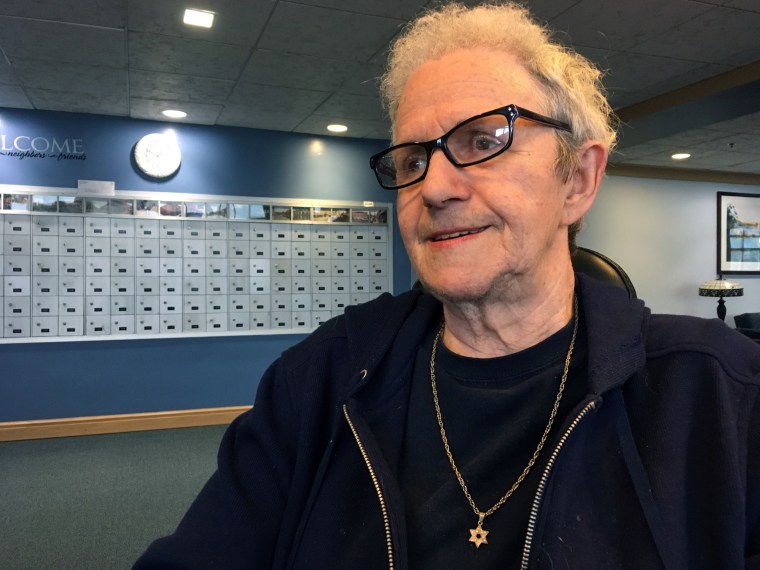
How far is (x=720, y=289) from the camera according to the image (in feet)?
19.7

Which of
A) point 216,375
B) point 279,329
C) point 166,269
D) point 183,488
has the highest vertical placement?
point 166,269

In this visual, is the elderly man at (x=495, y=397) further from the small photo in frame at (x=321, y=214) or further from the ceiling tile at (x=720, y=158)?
the ceiling tile at (x=720, y=158)

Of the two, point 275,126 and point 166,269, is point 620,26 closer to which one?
point 275,126

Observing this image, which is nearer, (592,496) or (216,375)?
(592,496)

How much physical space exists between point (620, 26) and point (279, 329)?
3266mm

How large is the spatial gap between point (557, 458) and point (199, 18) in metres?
2.65

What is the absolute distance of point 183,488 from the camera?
3.36 meters

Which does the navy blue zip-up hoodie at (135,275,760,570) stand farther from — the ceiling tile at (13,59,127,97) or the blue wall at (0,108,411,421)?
the blue wall at (0,108,411,421)

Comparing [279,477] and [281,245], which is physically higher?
[281,245]

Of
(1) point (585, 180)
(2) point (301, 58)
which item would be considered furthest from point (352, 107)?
(1) point (585, 180)

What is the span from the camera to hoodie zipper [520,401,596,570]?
736 mm

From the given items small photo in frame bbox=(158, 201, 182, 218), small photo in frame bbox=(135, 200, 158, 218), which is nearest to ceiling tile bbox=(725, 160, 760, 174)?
small photo in frame bbox=(158, 201, 182, 218)

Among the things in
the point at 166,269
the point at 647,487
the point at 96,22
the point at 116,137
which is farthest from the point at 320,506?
the point at 116,137

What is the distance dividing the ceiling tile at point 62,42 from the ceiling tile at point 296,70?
705mm
